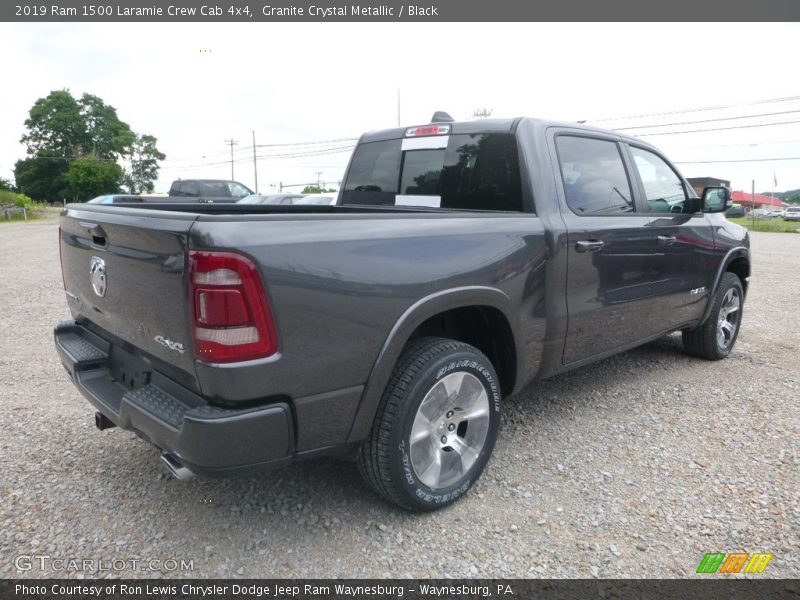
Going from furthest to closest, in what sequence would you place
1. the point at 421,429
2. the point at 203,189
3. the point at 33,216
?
1. the point at 33,216
2. the point at 203,189
3. the point at 421,429

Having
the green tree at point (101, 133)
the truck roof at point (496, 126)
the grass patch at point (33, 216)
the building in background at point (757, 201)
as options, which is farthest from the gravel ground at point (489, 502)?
the building in background at point (757, 201)

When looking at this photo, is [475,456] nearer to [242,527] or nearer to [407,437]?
[407,437]

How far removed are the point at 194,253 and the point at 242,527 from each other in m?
1.34

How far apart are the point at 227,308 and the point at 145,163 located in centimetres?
8241

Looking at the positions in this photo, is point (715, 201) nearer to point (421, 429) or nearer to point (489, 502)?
point (489, 502)

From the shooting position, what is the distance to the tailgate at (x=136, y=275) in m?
2.09

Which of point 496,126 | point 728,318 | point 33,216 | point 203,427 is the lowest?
point 728,318

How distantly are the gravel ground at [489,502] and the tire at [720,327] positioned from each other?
0.74m

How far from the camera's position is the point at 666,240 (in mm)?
3951

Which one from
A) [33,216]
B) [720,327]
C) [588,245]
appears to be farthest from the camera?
[33,216]

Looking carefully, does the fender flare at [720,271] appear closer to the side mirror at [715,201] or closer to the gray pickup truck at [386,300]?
the side mirror at [715,201]

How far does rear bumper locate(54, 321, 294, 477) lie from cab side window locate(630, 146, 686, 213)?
3.01 meters

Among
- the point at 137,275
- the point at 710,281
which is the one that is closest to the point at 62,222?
the point at 137,275

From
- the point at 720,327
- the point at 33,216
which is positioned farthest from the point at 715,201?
the point at 33,216
